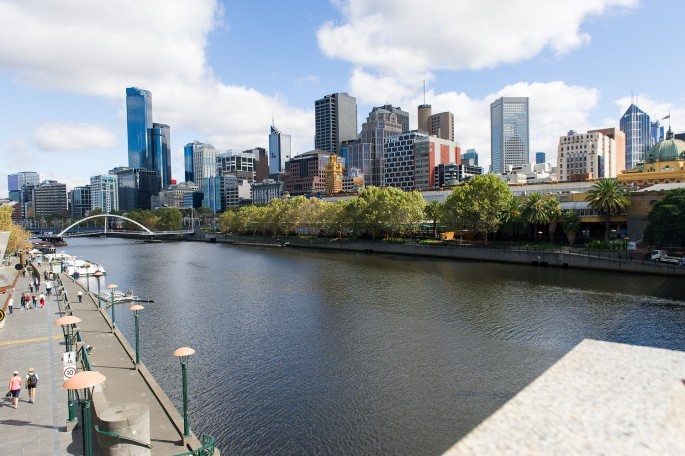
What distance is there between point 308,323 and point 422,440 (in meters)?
21.6

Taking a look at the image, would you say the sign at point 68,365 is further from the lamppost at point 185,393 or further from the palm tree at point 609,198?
the palm tree at point 609,198

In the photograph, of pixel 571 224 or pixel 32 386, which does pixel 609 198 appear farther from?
pixel 32 386

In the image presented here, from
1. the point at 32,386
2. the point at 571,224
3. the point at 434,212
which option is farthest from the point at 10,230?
the point at 571,224

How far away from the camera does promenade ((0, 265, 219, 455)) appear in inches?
699

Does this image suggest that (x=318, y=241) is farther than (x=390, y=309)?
Yes

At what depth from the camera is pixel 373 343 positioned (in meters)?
34.3

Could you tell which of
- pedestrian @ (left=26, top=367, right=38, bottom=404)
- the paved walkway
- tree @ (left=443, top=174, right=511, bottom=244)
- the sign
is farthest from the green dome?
pedestrian @ (left=26, top=367, right=38, bottom=404)

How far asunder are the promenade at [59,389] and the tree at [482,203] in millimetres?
67475

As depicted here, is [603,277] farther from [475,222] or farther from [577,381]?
[577,381]

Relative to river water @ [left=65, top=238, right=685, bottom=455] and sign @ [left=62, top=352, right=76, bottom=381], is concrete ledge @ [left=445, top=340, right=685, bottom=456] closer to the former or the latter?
river water @ [left=65, top=238, right=685, bottom=455]

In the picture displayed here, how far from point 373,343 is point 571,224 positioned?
210ft

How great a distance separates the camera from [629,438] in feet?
65.9

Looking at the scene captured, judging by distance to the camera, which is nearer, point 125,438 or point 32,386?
point 125,438

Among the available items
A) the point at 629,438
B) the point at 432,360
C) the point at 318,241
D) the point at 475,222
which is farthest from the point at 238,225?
the point at 629,438
